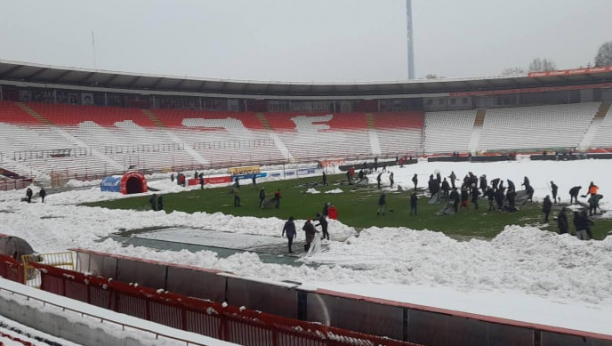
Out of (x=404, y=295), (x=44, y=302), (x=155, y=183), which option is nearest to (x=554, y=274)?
(x=404, y=295)

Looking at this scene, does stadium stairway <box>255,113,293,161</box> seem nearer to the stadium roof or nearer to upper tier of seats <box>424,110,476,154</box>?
the stadium roof

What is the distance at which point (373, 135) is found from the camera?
2886 inches

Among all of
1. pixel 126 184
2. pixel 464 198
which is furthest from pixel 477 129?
pixel 464 198

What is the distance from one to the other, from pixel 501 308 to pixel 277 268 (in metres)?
6.51

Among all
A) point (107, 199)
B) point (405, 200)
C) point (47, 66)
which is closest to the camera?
point (405, 200)

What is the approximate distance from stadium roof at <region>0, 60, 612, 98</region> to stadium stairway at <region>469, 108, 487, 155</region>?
140 inches

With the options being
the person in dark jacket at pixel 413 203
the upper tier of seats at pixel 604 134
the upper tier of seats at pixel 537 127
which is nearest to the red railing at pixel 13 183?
the person in dark jacket at pixel 413 203

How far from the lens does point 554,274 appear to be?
1344cm

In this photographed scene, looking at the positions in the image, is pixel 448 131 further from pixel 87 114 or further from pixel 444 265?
pixel 444 265

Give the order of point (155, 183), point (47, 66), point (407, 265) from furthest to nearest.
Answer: point (47, 66)
point (155, 183)
point (407, 265)

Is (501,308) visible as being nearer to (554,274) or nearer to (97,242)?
(554,274)

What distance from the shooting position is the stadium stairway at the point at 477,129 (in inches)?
2643

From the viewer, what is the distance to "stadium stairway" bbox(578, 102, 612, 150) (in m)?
61.0

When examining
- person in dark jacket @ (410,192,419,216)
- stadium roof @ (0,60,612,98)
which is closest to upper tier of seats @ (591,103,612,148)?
stadium roof @ (0,60,612,98)
